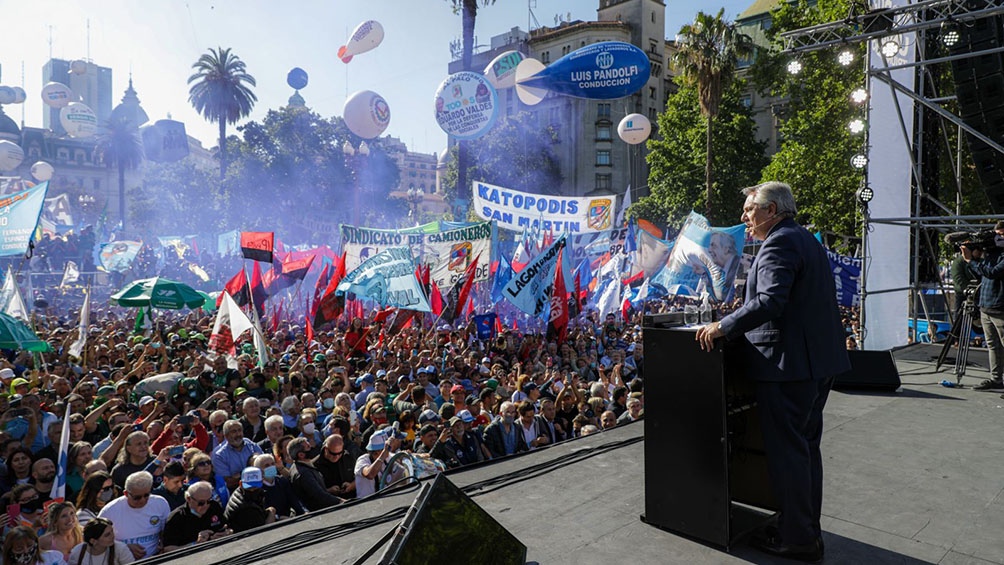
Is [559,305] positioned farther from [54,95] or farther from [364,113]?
[54,95]

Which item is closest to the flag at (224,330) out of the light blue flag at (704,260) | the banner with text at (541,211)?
the banner with text at (541,211)

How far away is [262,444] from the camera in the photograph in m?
7.56

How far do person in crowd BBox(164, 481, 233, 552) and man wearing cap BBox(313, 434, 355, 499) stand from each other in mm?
1321

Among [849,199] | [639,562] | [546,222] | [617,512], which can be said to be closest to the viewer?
[639,562]

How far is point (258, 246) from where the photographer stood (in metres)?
14.1

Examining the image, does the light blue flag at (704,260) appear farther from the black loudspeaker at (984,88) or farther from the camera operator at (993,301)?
the camera operator at (993,301)

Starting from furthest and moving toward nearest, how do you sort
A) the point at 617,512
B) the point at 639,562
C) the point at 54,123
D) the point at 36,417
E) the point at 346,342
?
the point at 54,123 → the point at 346,342 → the point at 36,417 → the point at 617,512 → the point at 639,562

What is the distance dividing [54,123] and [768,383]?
13239cm

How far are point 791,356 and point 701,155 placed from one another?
3519 cm

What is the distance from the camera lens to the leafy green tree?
118 ft

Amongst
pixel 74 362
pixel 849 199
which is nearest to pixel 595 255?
pixel 849 199

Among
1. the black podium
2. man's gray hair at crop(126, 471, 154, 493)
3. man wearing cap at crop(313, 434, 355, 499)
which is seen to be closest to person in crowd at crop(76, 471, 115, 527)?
man's gray hair at crop(126, 471, 154, 493)

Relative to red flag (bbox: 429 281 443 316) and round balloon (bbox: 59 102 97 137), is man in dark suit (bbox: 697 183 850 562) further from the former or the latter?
round balloon (bbox: 59 102 97 137)

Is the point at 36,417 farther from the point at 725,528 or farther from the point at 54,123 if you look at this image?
the point at 54,123
